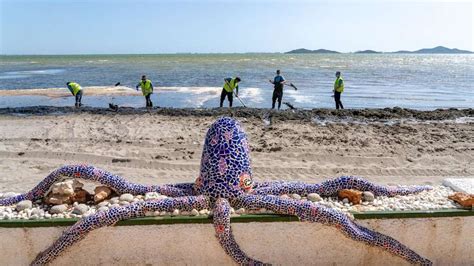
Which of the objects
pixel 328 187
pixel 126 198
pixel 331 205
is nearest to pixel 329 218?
pixel 331 205

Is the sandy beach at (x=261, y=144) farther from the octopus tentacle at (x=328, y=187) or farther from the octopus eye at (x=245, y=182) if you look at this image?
the octopus eye at (x=245, y=182)

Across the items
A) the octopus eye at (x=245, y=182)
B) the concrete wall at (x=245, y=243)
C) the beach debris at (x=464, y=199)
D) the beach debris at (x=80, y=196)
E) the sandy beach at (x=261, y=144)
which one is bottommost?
the sandy beach at (x=261, y=144)

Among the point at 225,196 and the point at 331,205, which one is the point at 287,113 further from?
the point at 225,196

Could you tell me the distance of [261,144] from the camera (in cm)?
1320

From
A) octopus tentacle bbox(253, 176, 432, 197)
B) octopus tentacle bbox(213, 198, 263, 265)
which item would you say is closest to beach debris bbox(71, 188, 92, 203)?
octopus tentacle bbox(213, 198, 263, 265)

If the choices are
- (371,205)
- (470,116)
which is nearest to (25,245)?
(371,205)

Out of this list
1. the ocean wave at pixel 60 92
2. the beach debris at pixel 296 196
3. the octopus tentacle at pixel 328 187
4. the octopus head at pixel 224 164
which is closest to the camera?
the octopus head at pixel 224 164

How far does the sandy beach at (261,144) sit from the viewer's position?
1093 centimetres

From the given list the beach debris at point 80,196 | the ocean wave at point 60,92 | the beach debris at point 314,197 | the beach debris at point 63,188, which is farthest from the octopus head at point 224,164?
the ocean wave at point 60,92

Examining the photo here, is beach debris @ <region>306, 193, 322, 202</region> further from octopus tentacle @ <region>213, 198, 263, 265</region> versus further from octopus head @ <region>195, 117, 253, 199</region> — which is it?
octopus tentacle @ <region>213, 198, 263, 265</region>

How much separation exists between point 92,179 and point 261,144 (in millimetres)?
7532

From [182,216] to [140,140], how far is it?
8327 mm

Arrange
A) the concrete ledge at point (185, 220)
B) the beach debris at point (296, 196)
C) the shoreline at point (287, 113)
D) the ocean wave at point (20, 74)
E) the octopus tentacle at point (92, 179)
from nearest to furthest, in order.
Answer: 1. the concrete ledge at point (185, 220)
2. the octopus tentacle at point (92, 179)
3. the beach debris at point (296, 196)
4. the shoreline at point (287, 113)
5. the ocean wave at point (20, 74)

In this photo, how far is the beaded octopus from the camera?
5.45 meters
